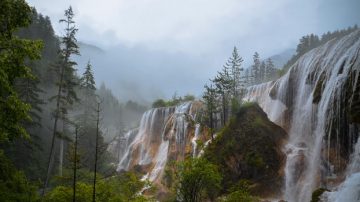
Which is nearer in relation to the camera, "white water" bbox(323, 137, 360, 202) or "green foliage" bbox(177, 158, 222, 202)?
"white water" bbox(323, 137, 360, 202)

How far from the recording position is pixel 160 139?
2633 inches

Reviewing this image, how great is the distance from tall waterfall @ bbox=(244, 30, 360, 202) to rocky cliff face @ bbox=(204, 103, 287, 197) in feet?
4.72

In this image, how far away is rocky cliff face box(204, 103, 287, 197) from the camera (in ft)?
113

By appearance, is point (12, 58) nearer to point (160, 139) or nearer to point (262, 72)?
point (160, 139)

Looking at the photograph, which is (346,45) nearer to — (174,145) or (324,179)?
(324,179)

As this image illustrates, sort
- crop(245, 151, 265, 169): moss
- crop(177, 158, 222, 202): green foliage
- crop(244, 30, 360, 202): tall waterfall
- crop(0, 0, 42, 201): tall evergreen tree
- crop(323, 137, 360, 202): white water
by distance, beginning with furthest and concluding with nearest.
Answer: crop(245, 151, 265, 169): moss → crop(244, 30, 360, 202): tall waterfall → crop(177, 158, 222, 202): green foliage → crop(323, 137, 360, 202): white water → crop(0, 0, 42, 201): tall evergreen tree

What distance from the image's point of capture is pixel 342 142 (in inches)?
1091

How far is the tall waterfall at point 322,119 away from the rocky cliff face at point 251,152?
1440mm

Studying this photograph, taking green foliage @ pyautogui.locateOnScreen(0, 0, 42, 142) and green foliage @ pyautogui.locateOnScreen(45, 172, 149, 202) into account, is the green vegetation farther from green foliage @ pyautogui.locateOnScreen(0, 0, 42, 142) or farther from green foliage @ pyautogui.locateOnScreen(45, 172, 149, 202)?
green foliage @ pyautogui.locateOnScreen(0, 0, 42, 142)

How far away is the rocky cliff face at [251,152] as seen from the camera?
113ft

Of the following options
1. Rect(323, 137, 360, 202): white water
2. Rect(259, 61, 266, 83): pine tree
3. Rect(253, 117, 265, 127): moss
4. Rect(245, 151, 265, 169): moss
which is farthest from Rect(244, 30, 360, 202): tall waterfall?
Rect(259, 61, 266, 83): pine tree

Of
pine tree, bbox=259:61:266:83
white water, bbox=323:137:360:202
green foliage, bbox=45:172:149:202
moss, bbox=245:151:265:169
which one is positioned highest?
pine tree, bbox=259:61:266:83

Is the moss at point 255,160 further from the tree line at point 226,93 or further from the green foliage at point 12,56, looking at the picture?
the green foliage at point 12,56

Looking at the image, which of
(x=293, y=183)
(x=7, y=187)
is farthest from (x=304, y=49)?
(x=7, y=187)
